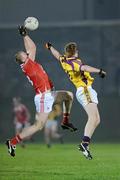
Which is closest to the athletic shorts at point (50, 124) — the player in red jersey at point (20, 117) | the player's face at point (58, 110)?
the player's face at point (58, 110)

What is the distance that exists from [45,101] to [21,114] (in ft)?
41.6

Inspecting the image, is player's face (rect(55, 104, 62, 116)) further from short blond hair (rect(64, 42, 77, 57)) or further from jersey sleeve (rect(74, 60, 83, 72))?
jersey sleeve (rect(74, 60, 83, 72))

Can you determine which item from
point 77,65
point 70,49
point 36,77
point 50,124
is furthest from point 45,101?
point 50,124

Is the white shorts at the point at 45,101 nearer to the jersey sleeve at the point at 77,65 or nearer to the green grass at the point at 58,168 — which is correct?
the jersey sleeve at the point at 77,65

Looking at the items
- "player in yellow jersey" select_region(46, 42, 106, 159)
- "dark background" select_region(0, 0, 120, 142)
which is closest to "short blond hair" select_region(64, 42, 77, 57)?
"player in yellow jersey" select_region(46, 42, 106, 159)

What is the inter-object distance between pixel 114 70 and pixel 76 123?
2314 mm

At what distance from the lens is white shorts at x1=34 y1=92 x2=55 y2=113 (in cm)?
1648

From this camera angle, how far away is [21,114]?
29141 millimetres

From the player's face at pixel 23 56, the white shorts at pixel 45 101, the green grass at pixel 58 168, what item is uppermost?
the player's face at pixel 23 56

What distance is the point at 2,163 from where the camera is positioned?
17875mm

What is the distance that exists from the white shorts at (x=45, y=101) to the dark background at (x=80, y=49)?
46.5ft

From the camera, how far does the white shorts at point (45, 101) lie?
54.1 feet

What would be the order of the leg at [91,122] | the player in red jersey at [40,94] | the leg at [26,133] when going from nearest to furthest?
the leg at [26,133] < the leg at [91,122] < the player in red jersey at [40,94]

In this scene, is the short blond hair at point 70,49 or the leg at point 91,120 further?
the short blond hair at point 70,49
